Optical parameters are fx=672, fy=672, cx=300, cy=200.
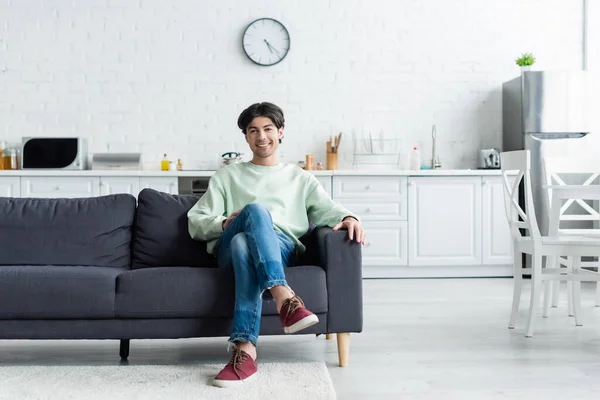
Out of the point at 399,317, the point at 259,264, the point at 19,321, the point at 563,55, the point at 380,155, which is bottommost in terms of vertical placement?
the point at 399,317

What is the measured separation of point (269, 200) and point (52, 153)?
10.2ft

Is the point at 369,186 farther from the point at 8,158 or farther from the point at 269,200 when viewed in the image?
the point at 8,158

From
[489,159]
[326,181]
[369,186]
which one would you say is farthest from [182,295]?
[489,159]

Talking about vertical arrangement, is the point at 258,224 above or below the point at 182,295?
above

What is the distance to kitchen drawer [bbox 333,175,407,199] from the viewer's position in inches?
207

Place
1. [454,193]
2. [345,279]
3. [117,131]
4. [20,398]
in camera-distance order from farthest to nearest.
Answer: [117,131]
[454,193]
[345,279]
[20,398]

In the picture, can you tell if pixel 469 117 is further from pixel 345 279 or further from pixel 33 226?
pixel 33 226

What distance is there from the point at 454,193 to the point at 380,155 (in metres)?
0.75

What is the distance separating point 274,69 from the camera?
5.75 metres

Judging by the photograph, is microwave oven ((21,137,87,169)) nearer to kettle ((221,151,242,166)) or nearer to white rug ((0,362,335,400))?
kettle ((221,151,242,166))

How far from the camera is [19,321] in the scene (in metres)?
A: 2.58

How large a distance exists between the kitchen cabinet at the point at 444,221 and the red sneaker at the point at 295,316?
306cm

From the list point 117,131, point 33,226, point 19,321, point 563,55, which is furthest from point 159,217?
point 563,55

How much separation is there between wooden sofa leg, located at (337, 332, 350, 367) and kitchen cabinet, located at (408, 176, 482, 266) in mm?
2697
